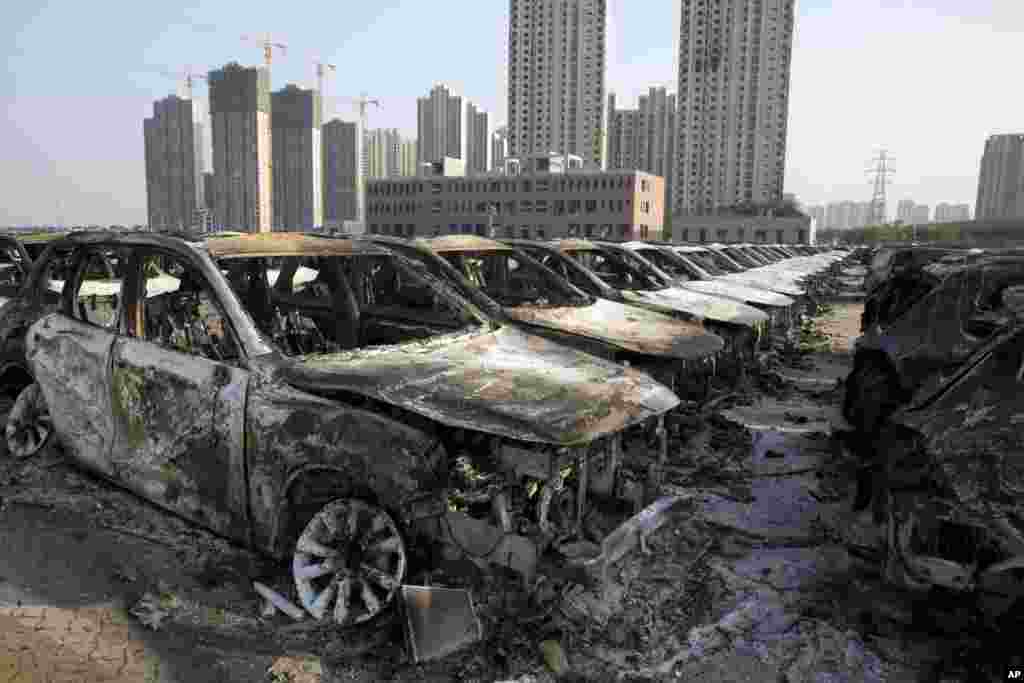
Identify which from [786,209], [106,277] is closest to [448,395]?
[106,277]

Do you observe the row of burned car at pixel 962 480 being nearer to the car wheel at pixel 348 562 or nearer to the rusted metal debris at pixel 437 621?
the rusted metal debris at pixel 437 621

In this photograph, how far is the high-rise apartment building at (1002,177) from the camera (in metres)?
105

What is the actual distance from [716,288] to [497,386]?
23.1 feet

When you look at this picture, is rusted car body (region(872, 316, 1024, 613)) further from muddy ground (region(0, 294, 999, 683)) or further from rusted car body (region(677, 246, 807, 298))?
rusted car body (region(677, 246, 807, 298))

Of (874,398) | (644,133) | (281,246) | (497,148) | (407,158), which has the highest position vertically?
(644,133)

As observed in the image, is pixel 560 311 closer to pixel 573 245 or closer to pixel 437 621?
pixel 573 245

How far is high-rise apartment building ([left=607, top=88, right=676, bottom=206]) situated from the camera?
131500 mm

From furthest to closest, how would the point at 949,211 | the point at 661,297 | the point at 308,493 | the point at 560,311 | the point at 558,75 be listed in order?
the point at 949,211 → the point at 558,75 → the point at 661,297 → the point at 560,311 → the point at 308,493

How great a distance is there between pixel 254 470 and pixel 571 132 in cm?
12551

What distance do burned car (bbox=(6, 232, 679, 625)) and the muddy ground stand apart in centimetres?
25

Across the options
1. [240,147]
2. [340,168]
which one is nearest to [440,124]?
[340,168]

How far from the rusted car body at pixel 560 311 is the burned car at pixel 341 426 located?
0.70m

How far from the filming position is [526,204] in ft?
311

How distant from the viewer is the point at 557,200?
9262 cm
